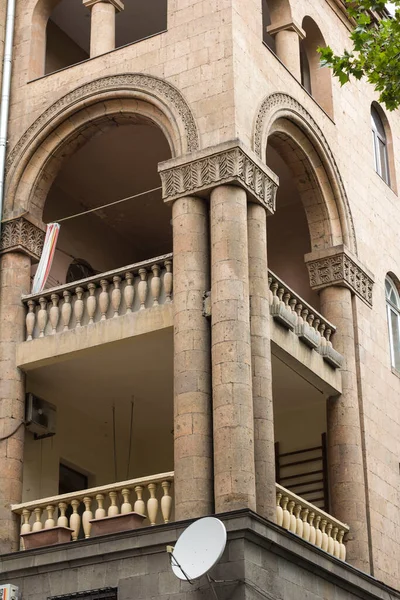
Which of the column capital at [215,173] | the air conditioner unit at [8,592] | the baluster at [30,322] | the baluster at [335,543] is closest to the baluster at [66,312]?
the baluster at [30,322]

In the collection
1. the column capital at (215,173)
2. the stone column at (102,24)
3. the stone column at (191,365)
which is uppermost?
the stone column at (102,24)

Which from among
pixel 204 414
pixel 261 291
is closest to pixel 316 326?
pixel 261 291

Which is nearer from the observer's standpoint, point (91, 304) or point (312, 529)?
point (312, 529)

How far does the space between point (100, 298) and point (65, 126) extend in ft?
10.9

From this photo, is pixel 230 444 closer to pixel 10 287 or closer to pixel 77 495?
pixel 77 495

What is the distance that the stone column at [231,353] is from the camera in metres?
15.2

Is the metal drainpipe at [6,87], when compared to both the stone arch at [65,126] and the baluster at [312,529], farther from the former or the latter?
the baluster at [312,529]

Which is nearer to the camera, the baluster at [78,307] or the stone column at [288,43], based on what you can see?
the baluster at [78,307]

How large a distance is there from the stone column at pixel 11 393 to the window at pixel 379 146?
27.7 feet

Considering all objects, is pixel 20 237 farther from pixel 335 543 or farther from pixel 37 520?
pixel 335 543

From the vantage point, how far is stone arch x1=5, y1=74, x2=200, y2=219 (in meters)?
18.8

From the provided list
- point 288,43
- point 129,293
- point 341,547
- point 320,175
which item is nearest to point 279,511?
point 341,547

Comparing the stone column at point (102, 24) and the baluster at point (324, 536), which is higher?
the stone column at point (102, 24)

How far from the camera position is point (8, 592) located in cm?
1584
